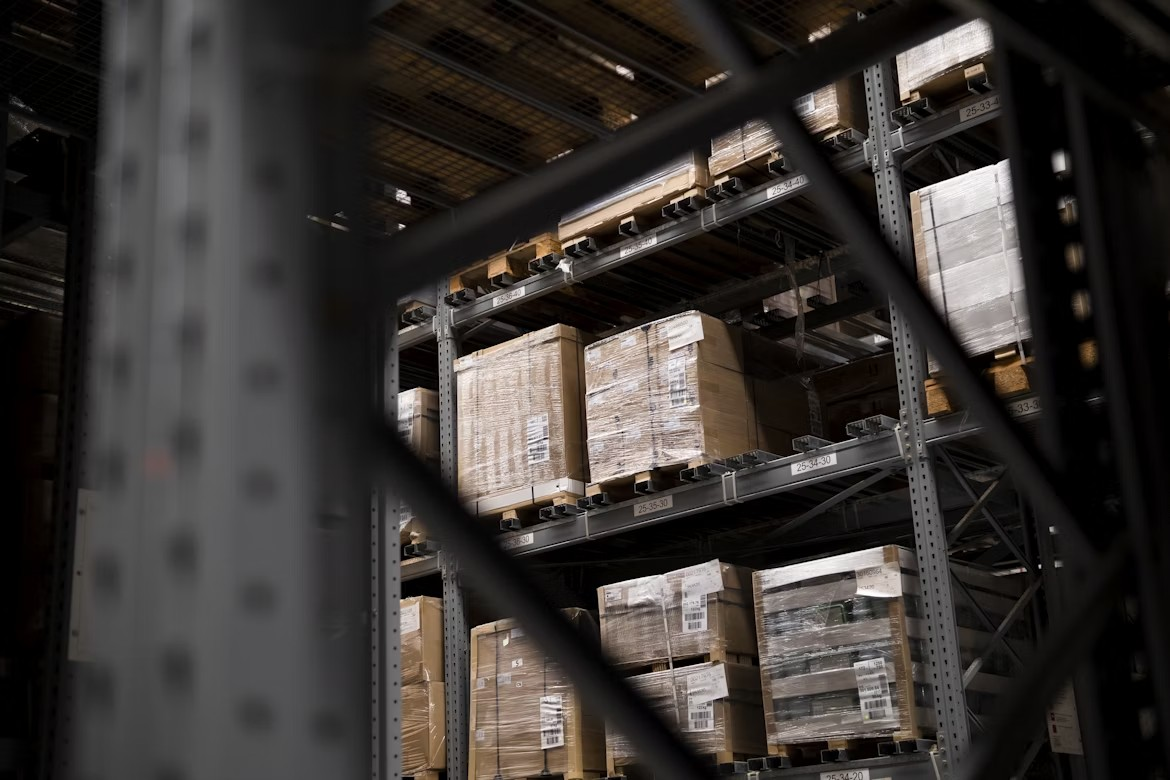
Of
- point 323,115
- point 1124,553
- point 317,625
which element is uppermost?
point 323,115

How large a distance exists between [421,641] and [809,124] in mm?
3764

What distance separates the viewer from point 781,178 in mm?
7203

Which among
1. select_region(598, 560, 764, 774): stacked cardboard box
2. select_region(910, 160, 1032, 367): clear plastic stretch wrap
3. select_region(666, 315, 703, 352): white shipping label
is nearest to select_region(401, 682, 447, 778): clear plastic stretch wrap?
select_region(598, 560, 764, 774): stacked cardboard box

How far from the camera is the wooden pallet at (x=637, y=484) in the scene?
7.16 m

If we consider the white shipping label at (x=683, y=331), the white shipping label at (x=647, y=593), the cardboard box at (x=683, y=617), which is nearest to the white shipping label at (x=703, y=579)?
the cardboard box at (x=683, y=617)

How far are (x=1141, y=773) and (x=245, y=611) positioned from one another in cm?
197

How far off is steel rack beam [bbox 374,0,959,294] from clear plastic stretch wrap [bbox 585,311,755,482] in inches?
199

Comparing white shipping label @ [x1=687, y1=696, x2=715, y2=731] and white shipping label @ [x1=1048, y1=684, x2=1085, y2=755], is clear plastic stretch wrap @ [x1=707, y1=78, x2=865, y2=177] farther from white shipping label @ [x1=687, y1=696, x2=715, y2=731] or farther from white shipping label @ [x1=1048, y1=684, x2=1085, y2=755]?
white shipping label @ [x1=1048, y1=684, x2=1085, y2=755]

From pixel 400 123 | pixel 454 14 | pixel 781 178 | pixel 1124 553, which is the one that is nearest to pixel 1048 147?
pixel 1124 553

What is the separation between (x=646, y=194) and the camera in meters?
7.71

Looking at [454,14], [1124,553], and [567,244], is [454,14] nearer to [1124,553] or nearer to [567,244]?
[567,244]

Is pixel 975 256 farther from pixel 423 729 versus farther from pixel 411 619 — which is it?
pixel 423 729

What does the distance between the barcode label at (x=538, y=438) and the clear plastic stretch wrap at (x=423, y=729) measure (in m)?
1.57

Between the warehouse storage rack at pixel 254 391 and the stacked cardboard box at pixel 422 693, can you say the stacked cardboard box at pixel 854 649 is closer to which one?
the stacked cardboard box at pixel 422 693
